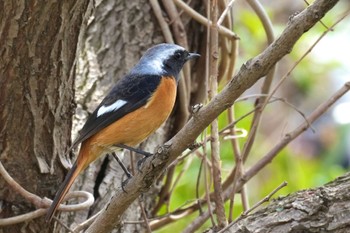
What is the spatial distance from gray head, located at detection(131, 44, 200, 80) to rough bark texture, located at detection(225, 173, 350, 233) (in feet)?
3.72

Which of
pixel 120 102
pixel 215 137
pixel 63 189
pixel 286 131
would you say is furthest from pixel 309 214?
pixel 286 131

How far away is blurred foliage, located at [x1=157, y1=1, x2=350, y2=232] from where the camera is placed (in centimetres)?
438

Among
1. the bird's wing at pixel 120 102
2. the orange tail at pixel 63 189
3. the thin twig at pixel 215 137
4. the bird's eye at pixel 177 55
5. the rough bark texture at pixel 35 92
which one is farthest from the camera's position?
the bird's eye at pixel 177 55

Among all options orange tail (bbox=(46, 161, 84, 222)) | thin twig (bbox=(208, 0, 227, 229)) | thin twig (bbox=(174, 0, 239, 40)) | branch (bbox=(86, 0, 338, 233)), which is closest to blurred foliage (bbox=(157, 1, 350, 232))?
thin twig (bbox=(174, 0, 239, 40))

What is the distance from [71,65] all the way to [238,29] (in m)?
2.59

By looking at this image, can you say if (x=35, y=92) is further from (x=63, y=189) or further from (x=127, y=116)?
(x=127, y=116)

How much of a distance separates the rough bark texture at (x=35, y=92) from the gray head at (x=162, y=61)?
55 centimetres

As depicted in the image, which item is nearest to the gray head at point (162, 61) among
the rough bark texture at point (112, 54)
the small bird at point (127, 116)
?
the small bird at point (127, 116)

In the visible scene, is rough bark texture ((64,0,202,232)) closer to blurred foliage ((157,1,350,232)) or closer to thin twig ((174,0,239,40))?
thin twig ((174,0,239,40))

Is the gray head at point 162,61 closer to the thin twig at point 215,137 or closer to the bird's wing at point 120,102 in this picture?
the bird's wing at point 120,102

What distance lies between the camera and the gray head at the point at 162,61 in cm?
352

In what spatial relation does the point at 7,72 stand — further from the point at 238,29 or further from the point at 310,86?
the point at 310,86

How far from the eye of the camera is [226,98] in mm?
2250

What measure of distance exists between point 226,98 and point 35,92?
0.95m
